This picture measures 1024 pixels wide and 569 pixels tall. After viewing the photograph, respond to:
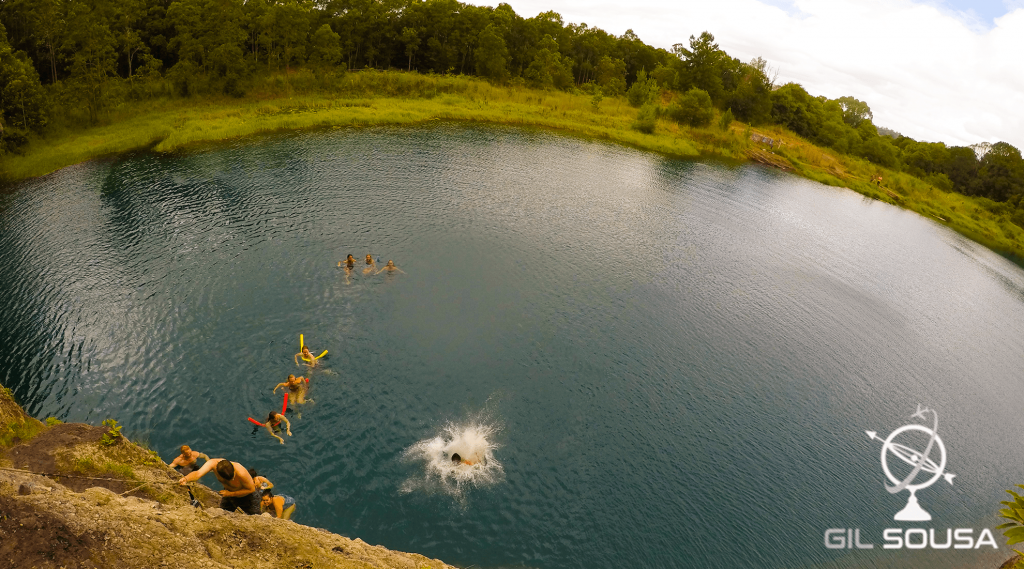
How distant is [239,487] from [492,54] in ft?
391

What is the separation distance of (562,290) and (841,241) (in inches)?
1947

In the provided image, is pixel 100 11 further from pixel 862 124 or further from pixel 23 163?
pixel 862 124

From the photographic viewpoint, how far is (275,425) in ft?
83.4

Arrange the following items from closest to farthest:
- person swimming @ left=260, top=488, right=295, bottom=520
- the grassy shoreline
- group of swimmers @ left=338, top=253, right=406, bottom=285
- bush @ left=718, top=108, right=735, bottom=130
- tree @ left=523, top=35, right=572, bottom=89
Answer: person swimming @ left=260, top=488, right=295, bottom=520 → group of swimmers @ left=338, top=253, right=406, bottom=285 → the grassy shoreline → bush @ left=718, top=108, right=735, bottom=130 → tree @ left=523, top=35, right=572, bottom=89

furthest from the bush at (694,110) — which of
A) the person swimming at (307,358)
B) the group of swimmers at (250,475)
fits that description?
the group of swimmers at (250,475)

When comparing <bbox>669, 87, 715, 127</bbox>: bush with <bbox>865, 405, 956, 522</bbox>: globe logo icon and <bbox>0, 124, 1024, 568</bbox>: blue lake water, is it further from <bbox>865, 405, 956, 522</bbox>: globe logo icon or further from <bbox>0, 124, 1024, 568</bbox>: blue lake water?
<bbox>865, 405, 956, 522</bbox>: globe logo icon

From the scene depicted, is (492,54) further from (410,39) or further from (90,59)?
(90,59)

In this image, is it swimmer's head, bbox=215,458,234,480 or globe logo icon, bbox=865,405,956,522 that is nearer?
swimmer's head, bbox=215,458,234,480

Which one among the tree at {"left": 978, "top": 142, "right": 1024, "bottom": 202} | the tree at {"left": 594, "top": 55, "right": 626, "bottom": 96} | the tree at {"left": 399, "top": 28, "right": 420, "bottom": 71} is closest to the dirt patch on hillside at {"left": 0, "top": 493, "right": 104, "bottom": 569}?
the tree at {"left": 399, "top": 28, "right": 420, "bottom": 71}

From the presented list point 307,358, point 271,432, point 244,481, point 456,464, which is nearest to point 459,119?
point 307,358

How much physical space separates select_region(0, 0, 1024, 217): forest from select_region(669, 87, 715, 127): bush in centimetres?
31

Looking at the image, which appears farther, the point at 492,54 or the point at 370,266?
the point at 492,54

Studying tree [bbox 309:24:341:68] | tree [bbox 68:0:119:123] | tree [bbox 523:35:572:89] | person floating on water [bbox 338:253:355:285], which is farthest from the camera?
tree [bbox 523:35:572:89]

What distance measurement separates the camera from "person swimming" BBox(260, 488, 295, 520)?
20339mm
